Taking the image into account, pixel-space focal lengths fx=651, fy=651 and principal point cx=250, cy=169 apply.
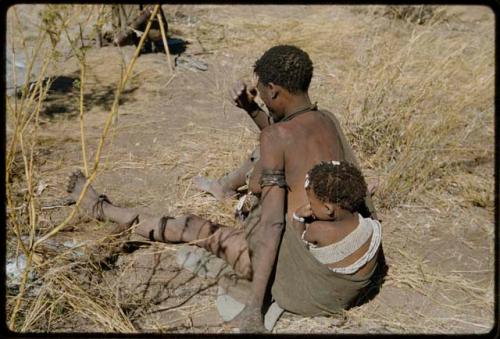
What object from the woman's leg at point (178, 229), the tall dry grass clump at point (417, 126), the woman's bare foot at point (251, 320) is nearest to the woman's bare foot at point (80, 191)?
the woman's leg at point (178, 229)

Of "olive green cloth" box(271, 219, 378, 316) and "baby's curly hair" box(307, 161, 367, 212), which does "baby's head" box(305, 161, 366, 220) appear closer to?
"baby's curly hair" box(307, 161, 367, 212)

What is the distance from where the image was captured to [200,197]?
4.54m

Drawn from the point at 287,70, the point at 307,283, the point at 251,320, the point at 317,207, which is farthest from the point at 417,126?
the point at 251,320

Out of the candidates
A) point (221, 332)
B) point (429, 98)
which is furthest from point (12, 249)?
point (429, 98)

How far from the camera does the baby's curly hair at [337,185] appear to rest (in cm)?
312

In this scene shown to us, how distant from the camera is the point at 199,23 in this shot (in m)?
8.62

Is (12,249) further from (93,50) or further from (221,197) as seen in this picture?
(93,50)

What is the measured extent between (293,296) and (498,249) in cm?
159

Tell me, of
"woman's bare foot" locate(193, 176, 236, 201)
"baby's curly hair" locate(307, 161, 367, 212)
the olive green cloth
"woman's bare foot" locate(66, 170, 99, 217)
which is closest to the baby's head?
"baby's curly hair" locate(307, 161, 367, 212)

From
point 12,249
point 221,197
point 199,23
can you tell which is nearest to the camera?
point 12,249

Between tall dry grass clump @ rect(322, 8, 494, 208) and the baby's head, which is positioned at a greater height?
the baby's head

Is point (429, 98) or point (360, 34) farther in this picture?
point (360, 34)

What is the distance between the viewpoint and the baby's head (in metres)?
3.12

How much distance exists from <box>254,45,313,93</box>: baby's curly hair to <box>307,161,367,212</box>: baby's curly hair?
485 mm
